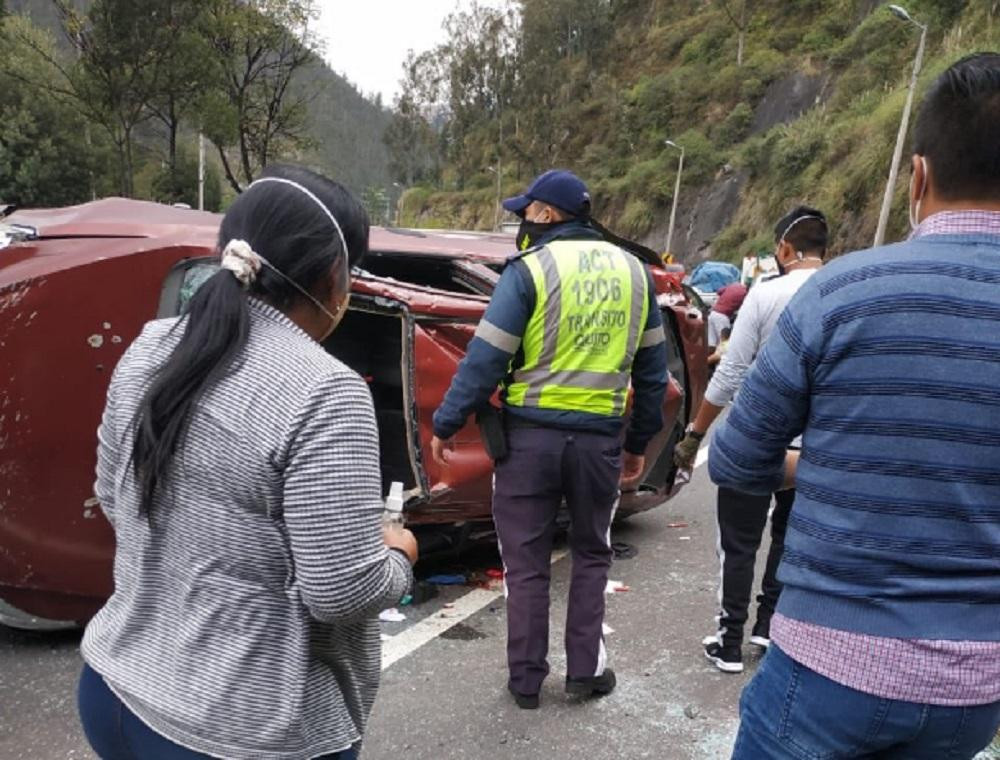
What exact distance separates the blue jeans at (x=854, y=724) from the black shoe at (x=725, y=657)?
1879 millimetres

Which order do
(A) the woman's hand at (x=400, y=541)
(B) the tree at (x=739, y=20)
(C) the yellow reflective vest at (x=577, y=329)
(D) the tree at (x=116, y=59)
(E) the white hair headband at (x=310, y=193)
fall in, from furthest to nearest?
(B) the tree at (x=739, y=20) < (D) the tree at (x=116, y=59) < (C) the yellow reflective vest at (x=577, y=329) < (A) the woman's hand at (x=400, y=541) < (E) the white hair headband at (x=310, y=193)

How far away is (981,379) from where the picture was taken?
127cm

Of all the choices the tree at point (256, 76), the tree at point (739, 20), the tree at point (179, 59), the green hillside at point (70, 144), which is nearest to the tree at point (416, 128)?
the green hillside at point (70, 144)

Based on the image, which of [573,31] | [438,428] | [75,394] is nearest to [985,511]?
[438,428]

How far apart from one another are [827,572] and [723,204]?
3469cm

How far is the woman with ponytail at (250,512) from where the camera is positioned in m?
1.21

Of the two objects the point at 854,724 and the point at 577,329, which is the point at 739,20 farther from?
the point at 854,724

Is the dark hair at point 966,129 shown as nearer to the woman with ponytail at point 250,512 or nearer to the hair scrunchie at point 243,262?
the woman with ponytail at point 250,512

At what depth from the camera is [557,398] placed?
2838 mm

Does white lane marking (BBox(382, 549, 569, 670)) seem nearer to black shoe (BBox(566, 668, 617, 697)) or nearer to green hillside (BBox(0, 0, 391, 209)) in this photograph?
black shoe (BBox(566, 668, 617, 697))

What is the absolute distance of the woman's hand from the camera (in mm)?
1454

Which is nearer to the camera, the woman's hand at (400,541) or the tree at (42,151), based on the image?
the woman's hand at (400,541)

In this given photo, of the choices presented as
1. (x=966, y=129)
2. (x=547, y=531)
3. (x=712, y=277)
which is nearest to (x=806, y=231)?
(x=547, y=531)

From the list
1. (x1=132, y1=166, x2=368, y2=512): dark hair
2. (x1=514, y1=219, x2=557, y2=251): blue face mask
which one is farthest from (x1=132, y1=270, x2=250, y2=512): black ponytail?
(x1=514, y1=219, x2=557, y2=251): blue face mask
